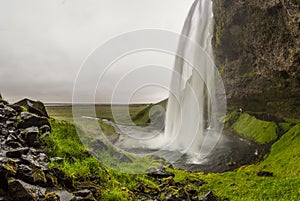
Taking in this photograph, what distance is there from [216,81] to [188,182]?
52.1 metres

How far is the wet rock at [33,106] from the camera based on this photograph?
55.2 feet

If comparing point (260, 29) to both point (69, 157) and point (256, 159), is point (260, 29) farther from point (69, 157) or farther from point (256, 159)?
point (69, 157)

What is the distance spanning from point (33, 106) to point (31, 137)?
5.43 m

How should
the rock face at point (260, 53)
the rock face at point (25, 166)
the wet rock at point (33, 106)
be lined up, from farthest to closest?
the rock face at point (260, 53) < the wet rock at point (33, 106) < the rock face at point (25, 166)

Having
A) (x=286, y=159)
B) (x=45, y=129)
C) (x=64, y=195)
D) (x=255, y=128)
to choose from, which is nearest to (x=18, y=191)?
(x=64, y=195)

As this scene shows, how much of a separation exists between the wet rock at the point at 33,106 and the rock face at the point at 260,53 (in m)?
30.5

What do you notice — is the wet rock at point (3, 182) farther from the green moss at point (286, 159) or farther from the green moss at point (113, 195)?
the green moss at point (286, 159)

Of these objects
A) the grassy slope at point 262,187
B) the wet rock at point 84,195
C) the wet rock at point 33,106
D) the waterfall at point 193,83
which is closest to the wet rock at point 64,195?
the wet rock at point 84,195

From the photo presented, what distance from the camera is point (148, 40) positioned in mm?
17297

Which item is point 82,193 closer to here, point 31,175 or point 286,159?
point 31,175

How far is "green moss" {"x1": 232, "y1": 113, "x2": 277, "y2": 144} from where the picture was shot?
5188 cm

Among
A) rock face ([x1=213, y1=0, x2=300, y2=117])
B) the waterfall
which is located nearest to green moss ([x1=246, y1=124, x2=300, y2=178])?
rock face ([x1=213, y1=0, x2=300, y2=117])

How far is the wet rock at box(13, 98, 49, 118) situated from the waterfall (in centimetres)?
4012

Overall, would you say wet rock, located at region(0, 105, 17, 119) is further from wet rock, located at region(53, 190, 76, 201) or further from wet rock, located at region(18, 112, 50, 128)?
wet rock, located at region(53, 190, 76, 201)
